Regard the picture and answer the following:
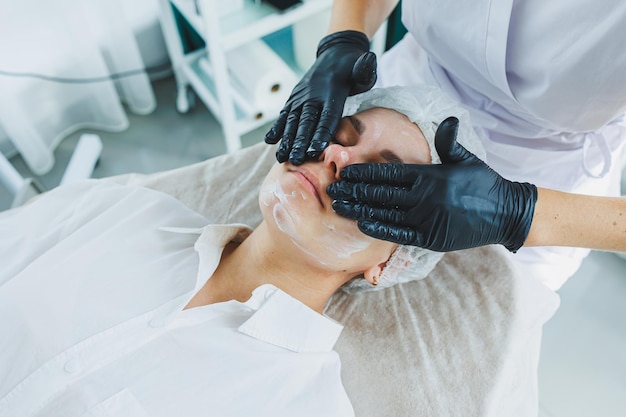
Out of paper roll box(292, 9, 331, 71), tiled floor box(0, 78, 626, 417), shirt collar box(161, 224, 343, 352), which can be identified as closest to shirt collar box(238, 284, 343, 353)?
shirt collar box(161, 224, 343, 352)

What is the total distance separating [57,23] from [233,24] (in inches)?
28.4

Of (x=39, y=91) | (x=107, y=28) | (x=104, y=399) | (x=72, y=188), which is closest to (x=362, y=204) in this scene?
(x=104, y=399)

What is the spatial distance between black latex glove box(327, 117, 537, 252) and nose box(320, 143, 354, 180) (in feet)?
0.11

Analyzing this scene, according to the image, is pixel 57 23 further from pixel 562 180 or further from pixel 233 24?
pixel 562 180

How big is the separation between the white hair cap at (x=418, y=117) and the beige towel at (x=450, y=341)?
0.13m

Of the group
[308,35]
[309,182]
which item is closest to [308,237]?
[309,182]

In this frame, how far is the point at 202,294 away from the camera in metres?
1.03

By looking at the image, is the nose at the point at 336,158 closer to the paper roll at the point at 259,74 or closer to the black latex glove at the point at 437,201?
the black latex glove at the point at 437,201

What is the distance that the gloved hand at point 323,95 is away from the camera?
0.94 m

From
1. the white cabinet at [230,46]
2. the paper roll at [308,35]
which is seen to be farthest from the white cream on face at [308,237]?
the paper roll at [308,35]

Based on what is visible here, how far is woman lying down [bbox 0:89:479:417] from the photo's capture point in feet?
2.76

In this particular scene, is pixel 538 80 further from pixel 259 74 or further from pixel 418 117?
pixel 259 74

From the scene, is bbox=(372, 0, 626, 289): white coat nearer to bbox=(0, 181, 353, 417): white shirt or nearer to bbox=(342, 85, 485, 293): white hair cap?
bbox=(342, 85, 485, 293): white hair cap

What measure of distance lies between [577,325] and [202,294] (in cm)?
130
